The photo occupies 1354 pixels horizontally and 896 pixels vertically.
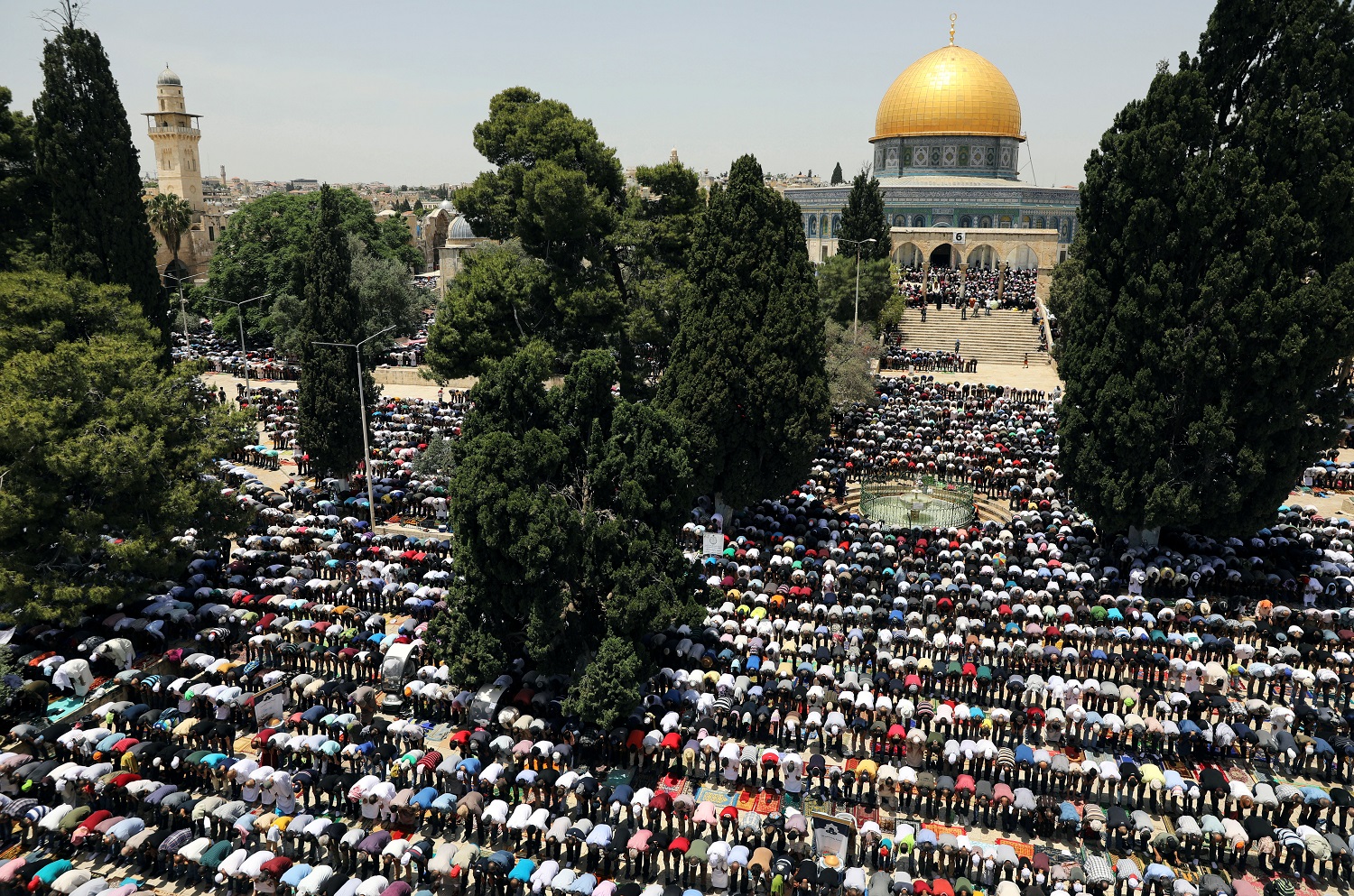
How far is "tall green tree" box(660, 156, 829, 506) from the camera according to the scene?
25406 millimetres

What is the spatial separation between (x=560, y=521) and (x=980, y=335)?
45.5 m

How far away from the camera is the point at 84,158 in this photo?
29.6m

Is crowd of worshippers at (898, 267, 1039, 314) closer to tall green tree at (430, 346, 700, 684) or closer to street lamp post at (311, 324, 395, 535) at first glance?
street lamp post at (311, 324, 395, 535)

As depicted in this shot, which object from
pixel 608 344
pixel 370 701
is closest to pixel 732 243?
pixel 608 344

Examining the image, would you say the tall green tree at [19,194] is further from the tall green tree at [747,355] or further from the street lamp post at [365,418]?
the tall green tree at [747,355]

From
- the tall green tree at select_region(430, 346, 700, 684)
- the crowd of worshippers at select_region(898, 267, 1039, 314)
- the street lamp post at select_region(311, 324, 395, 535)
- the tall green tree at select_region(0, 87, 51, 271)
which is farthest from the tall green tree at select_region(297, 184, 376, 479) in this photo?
the crowd of worshippers at select_region(898, 267, 1039, 314)

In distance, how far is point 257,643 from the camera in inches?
794

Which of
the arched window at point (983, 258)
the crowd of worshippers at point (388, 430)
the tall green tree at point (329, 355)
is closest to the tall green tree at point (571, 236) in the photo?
the tall green tree at point (329, 355)

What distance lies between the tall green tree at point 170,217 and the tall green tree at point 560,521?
197 ft

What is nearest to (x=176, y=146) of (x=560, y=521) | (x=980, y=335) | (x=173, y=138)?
(x=173, y=138)

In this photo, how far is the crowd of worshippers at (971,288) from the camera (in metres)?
58.4

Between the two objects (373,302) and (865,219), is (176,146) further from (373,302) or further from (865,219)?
(865,219)

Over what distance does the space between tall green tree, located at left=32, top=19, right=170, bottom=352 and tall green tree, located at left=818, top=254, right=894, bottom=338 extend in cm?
3352

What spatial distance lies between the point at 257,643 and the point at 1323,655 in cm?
2362
